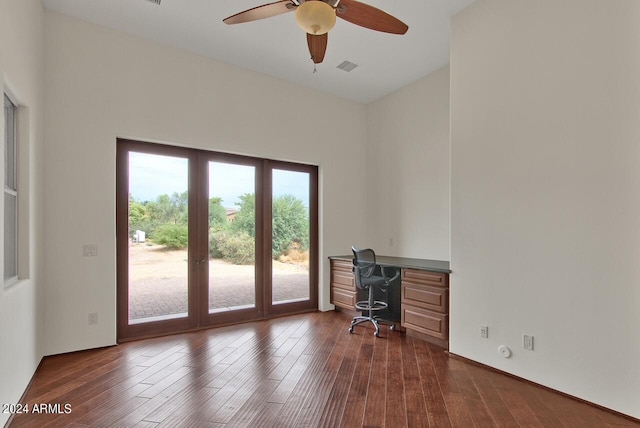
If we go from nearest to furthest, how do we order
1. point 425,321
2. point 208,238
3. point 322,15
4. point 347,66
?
point 322,15 < point 425,321 < point 208,238 < point 347,66

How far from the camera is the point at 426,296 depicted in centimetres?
378

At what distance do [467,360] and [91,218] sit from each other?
4.20m

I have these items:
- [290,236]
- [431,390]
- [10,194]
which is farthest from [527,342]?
[10,194]

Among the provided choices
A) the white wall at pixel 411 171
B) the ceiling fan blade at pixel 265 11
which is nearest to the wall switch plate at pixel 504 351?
the white wall at pixel 411 171

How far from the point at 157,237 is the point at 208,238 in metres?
0.62

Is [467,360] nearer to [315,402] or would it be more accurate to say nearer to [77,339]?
[315,402]

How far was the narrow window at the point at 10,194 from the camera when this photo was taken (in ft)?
8.50

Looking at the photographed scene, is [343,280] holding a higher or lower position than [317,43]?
lower

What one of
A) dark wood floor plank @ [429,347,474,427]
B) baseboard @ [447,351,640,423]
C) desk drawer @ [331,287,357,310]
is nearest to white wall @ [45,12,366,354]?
desk drawer @ [331,287,357,310]

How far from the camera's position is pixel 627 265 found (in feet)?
7.67

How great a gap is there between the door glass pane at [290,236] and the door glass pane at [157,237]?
131 centimetres

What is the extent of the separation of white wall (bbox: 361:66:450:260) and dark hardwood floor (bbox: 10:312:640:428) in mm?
1664

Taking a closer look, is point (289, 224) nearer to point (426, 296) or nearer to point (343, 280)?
point (343, 280)

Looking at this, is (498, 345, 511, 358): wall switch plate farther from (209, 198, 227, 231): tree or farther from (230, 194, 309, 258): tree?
(209, 198, 227, 231): tree
